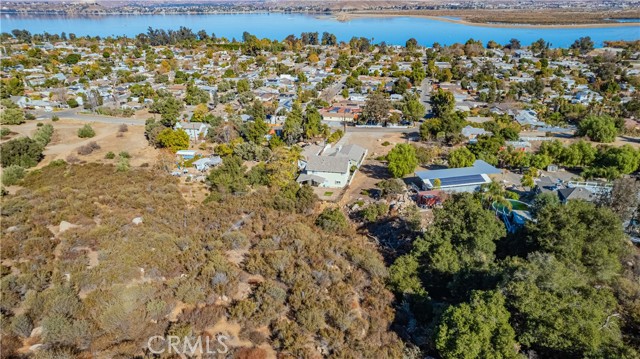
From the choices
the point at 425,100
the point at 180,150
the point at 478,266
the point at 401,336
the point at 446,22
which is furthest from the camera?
the point at 446,22

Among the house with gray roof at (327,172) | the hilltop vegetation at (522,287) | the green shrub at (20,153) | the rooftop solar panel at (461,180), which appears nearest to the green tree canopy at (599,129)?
the rooftop solar panel at (461,180)

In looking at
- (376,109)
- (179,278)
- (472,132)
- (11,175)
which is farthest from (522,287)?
(11,175)

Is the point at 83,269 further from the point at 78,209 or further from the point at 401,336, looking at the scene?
the point at 401,336

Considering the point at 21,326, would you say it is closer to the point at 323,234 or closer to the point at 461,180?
the point at 323,234

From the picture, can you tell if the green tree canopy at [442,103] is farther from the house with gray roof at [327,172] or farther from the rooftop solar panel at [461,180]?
the house with gray roof at [327,172]

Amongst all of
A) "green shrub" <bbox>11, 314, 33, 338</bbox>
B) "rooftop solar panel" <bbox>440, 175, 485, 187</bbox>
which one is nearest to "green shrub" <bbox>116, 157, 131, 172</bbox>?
"green shrub" <bbox>11, 314, 33, 338</bbox>

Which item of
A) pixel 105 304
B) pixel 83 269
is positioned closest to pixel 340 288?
pixel 105 304

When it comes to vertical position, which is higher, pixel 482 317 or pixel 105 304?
pixel 482 317
